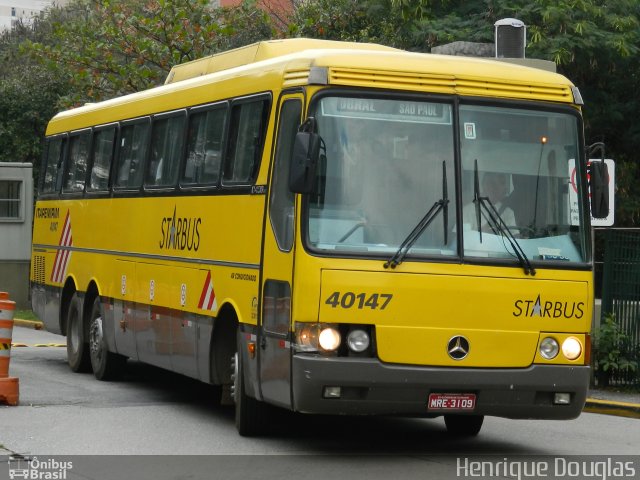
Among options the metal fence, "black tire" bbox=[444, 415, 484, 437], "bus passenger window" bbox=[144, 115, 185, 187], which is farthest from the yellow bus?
the metal fence

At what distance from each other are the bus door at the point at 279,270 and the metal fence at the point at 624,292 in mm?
6353

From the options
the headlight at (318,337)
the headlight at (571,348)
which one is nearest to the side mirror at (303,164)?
the headlight at (318,337)

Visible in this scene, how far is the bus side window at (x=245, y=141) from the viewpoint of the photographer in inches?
451

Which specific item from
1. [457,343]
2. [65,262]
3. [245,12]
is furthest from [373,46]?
[245,12]

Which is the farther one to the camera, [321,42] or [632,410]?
[632,410]

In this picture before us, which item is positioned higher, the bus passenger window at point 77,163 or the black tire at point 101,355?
the bus passenger window at point 77,163

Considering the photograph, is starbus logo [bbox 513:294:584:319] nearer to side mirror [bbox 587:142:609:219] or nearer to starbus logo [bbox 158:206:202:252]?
side mirror [bbox 587:142:609:219]

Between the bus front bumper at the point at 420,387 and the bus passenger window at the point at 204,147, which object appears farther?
the bus passenger window at the point at 204,147

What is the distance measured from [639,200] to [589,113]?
2126 millimetres

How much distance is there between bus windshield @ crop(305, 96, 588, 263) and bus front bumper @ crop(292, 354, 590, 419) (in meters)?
0.87

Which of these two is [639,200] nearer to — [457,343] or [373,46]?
[373,46]

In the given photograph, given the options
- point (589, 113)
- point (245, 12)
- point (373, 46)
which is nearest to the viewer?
point (373, 46)

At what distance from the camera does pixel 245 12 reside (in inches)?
1246

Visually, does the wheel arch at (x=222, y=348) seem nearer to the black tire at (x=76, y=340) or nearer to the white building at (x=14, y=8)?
the black tire at (x=76, y=340)
